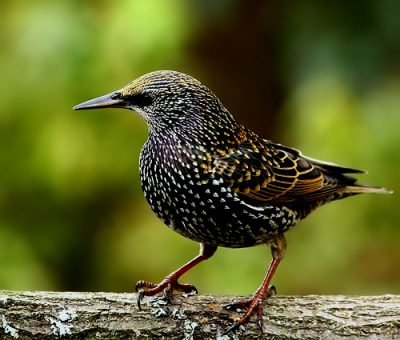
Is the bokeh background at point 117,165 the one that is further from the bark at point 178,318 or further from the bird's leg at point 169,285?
the bark at point 178,318

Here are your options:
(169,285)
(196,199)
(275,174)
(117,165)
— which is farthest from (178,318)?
(117,165)

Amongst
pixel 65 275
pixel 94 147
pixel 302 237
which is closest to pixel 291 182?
pixel 302 237

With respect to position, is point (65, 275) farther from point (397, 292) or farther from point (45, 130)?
point (397, 292)

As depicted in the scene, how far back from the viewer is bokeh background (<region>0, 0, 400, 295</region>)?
19.0 ft

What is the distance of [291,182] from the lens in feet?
14.9

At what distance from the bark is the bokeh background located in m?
1.64

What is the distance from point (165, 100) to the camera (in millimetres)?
4141

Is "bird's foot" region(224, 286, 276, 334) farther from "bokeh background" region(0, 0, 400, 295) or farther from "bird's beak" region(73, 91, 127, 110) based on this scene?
"bokeh background" region(0, 0, 400, 295)

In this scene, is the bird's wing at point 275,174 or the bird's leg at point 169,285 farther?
the bird's wing at point 275,174

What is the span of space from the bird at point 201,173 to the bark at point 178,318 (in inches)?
3.1

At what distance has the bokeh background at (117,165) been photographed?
5.79m

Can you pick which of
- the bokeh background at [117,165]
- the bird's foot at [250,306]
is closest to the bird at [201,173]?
the bird's foot at [250,306]

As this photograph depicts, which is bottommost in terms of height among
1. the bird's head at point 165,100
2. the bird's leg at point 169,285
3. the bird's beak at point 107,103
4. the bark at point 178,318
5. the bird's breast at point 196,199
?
the bark at point 178,318

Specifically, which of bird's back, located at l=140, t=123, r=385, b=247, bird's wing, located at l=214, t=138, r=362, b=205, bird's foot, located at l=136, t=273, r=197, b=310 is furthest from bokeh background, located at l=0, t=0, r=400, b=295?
bird's back, located at l=140, t=123, r=385, b=247
